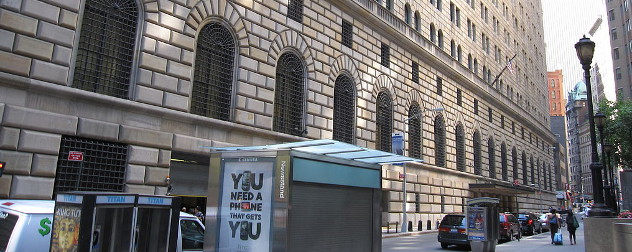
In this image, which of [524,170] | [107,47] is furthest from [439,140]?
[524,170]

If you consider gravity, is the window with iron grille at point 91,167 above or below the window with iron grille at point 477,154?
below

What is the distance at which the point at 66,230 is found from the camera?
6402 mm

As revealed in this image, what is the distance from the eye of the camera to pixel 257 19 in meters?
20.6

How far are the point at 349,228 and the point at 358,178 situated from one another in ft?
3.18

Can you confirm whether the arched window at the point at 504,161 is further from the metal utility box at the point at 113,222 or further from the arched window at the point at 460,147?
the metal utility box at the point at 113,222

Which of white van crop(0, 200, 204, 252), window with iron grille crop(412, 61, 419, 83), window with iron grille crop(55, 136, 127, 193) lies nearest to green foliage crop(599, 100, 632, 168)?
window with iron grille crop(412, 61, 419, 83)

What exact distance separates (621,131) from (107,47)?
55206 mm

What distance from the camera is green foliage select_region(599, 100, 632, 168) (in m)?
51.8

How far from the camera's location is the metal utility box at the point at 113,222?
6.29 m

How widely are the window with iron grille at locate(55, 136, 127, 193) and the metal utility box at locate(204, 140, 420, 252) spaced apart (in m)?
8.37

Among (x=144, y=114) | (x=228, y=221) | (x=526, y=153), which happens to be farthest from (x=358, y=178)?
(x=526, y=153)

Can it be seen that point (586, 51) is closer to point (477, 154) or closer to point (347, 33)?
point (347, 33)

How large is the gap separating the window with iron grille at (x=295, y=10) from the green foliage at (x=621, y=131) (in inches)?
1777

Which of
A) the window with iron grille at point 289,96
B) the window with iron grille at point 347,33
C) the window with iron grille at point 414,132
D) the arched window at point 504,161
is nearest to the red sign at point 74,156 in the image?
the window with iron grille at point 289,96
